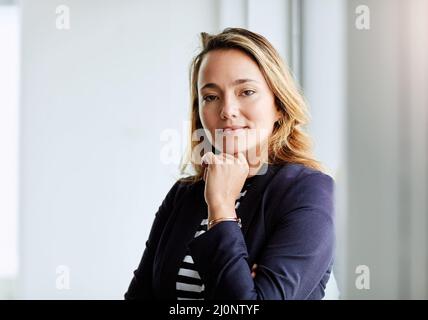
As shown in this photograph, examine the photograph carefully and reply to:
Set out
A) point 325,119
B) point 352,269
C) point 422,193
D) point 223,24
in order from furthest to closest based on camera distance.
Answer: point 223,24, point 325,119, point 352,269, point 422,193

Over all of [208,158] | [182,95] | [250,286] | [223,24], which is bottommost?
[250,286]

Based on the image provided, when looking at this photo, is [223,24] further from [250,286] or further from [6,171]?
[250,286]

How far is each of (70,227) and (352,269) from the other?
107 cm

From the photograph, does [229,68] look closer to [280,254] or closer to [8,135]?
[280,254]

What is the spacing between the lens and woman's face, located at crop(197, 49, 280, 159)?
37.8 inches

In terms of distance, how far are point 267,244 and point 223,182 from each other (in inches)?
5.2

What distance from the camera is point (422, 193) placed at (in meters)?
1.19

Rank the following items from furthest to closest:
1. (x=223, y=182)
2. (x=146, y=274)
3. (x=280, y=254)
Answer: (x=146, y=274), (x=223, y=182), (x=280, y=254)

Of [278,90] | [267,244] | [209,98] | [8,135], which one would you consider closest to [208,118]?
[209,98]

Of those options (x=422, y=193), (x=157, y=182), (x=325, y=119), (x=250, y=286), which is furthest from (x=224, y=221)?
(x=157, y=182)

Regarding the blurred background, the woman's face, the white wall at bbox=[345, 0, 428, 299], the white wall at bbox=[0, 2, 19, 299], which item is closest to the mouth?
the woman's face

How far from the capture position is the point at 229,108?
95 centimetres

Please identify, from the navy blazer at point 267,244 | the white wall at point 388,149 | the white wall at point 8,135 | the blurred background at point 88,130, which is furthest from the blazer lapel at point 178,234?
the white wall at point 8,135

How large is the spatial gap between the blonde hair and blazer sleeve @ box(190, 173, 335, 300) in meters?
0.14
